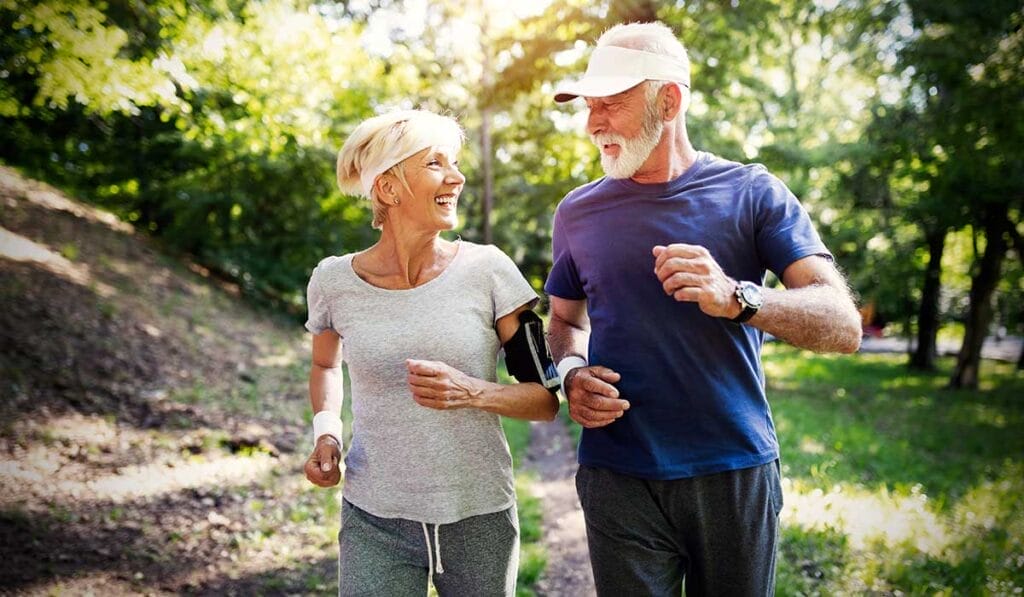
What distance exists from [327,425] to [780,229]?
5.94 feet

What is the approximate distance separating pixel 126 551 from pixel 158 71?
3619 mm

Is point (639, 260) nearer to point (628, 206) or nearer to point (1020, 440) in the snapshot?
point (628, 206)

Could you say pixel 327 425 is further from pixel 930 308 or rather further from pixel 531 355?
pixel 930 308

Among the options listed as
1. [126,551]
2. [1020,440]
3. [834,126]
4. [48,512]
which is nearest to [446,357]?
[126,551]

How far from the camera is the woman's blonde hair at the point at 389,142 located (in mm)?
2523

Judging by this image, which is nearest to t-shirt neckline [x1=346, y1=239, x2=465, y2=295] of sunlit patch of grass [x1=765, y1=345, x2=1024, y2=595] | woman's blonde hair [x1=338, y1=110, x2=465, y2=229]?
woman's blonde hair [x1=338, y1=110, x2=465, y2=229]

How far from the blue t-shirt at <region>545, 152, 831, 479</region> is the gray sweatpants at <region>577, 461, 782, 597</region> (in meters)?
0.07

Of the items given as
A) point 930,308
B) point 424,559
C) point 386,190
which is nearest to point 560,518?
point 424,559

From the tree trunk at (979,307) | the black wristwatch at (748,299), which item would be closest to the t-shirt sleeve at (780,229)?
the black wristwatch at (748,299)

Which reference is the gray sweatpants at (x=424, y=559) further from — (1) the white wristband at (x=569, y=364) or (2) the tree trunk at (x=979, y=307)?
(2) the tree trunk at (x=979, y=307)

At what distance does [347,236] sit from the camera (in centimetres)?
1548

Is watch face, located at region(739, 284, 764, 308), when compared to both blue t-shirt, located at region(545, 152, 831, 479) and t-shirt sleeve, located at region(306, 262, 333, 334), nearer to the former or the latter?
blue t-shirt, located at region(545, 152, 831, 479)

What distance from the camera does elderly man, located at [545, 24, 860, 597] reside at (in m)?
2.35

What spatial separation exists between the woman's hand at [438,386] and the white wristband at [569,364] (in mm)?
380
